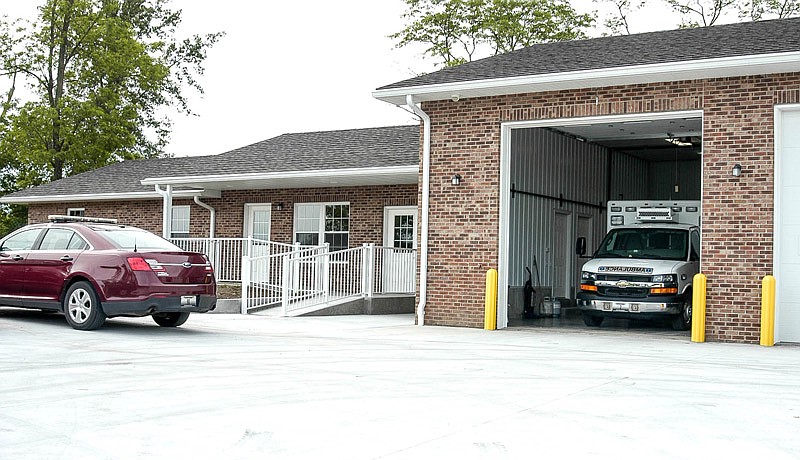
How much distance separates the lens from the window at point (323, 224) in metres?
22.6

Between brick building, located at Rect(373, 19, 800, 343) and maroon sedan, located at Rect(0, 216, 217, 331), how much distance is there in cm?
477

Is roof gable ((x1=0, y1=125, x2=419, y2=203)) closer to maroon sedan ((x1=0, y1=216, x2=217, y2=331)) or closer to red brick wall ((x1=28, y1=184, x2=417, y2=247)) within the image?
red brick wall ((x1=28, y1=184, x2=417, y2=247))

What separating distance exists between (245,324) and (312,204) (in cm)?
808

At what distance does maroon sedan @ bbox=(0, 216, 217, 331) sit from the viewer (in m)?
12.2

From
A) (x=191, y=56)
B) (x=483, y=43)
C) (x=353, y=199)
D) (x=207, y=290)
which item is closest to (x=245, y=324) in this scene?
(x=207, y=290)

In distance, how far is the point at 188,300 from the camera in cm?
1260

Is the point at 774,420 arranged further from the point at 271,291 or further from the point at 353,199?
the point at 353,199

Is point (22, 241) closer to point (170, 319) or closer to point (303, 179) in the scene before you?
point (170, 319)

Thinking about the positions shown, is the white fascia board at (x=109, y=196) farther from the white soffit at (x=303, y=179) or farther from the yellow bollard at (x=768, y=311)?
the yellow bollard at (x=768, y=311)

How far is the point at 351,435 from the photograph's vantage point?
20.5 feet

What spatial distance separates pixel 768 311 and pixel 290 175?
1126 cm

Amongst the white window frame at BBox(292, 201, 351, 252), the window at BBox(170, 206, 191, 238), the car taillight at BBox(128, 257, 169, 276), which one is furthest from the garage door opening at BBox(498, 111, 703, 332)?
the window at BBox(170, 206, 191, 238)

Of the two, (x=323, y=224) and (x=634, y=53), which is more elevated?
(x=634, y=53)

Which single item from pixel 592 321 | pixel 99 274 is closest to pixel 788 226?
pixel 592 321
